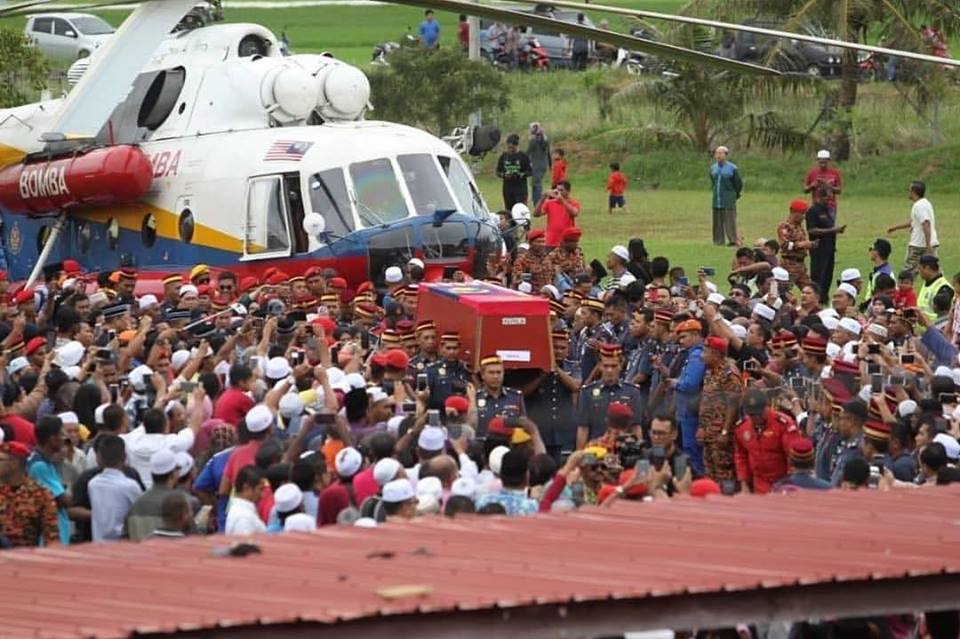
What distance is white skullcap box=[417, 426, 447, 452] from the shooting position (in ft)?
41.3

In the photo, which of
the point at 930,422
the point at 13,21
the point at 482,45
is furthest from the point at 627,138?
the point at 930,422

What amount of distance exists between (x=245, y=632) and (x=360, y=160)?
1502cm

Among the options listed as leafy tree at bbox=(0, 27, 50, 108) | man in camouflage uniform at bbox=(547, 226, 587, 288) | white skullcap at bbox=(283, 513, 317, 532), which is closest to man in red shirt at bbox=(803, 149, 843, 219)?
man in camouflage uniform at bbox=(547, 226, 587, 288)

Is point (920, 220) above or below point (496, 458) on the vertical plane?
below

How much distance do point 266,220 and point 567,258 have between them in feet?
10.2

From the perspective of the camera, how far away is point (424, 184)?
22062 millimetres

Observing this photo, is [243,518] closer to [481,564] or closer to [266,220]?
[481,564]

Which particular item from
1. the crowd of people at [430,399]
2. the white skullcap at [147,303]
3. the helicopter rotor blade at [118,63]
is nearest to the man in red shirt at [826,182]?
the crowd of people at [430,399]

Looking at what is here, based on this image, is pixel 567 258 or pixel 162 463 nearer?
pixel 162 463

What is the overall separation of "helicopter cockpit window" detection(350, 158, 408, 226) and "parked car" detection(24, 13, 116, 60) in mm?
28631

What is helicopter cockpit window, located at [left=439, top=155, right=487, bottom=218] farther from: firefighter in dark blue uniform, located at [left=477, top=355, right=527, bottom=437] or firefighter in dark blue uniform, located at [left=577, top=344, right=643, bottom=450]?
firefighter in dark blue uniform, located at [left=477, top=355, right=527, bottom=437]

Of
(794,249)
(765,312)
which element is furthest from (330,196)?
(765,312)

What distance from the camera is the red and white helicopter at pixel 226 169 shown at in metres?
21.7

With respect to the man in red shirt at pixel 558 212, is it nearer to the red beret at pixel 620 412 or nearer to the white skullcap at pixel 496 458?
the red beret at pixel 620 412
